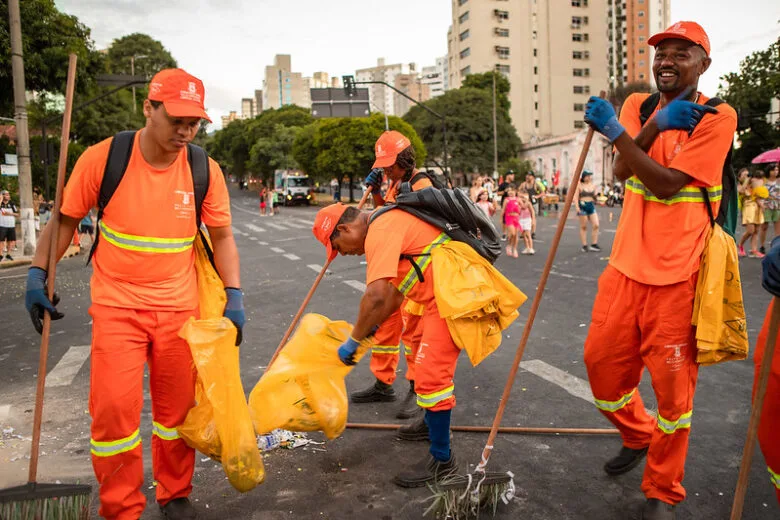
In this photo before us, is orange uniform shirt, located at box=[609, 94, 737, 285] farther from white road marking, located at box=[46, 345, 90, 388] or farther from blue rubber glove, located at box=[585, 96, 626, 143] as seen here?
white road marking, located at box=[46, 345, 90, 388]

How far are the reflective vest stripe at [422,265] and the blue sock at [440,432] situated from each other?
2.09 ft

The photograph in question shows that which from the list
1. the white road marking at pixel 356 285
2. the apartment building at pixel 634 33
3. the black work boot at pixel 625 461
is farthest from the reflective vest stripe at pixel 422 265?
the apartment building at pixel 634 33

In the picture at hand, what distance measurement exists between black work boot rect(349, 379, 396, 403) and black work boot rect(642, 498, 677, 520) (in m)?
2.18

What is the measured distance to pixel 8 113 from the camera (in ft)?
81.5

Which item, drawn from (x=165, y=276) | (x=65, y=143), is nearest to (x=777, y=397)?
(x=165, y=276)

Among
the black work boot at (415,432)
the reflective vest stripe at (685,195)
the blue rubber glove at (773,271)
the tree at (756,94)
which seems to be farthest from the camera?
the tree at (756,94)

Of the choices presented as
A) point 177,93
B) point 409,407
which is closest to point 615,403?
point 409,407

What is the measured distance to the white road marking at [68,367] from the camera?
5379 mm

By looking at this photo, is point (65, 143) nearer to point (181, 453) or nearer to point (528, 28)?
point (181, 453)

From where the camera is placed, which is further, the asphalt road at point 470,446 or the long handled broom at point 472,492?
the asphalt road at point 470,446

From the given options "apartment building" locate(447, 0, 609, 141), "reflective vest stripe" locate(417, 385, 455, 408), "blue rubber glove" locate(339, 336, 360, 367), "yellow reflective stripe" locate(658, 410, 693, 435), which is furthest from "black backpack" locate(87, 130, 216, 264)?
"apartment building" locate(447, 0, 609, 141)

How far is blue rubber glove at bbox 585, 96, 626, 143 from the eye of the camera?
2.65 m

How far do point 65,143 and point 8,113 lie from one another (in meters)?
26.2

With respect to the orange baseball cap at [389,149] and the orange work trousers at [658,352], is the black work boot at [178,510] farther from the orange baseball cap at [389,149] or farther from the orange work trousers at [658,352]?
the orange baseball cap at [389,149]
